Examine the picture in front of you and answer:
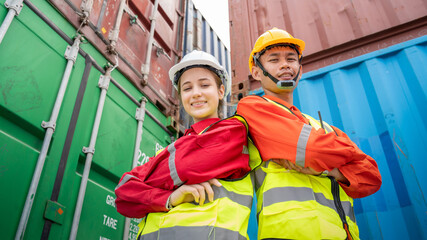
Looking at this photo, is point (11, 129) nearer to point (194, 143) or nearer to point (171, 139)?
point (194, 143)

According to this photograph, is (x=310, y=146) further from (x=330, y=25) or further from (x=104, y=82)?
(x=330, y=25)

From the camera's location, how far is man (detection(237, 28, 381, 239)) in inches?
48.0

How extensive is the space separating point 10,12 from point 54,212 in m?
1.45

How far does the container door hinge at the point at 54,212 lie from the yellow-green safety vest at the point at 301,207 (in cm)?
150

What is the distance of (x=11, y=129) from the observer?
2.03 metres

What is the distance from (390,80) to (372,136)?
2.00 feet

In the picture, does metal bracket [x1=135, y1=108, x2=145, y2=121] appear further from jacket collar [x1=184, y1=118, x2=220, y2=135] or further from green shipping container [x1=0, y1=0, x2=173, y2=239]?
jacket collar [x1=184, y1=118, x2=220, y2=135]

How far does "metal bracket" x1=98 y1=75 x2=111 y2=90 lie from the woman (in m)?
1.65

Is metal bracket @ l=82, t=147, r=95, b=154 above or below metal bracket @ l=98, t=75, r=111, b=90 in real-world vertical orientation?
below

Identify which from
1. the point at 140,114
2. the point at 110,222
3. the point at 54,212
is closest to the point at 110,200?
the point at 110,222

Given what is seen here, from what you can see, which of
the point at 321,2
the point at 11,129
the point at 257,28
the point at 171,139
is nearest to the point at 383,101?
the point at 321,2

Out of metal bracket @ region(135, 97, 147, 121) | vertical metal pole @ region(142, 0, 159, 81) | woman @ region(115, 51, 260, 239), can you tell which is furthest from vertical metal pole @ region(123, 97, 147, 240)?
woman @ region(115, 51, 260, 239)

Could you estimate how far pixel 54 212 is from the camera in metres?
2.11

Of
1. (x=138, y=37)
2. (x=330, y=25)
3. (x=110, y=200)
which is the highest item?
(x=138, y=37)
